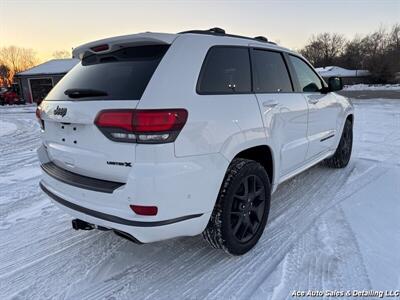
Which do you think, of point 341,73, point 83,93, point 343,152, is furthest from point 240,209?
point 341,73

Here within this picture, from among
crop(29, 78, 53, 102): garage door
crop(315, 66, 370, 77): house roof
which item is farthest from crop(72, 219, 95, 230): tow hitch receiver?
crop(315, 66, 370, 77): house roof

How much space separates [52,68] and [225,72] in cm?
3532

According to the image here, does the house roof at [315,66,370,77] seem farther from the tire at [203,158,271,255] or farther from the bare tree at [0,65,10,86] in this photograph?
the bare tree at [0,65,10,86]

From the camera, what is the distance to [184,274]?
257 cm

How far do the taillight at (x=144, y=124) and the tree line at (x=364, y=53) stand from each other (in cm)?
5400

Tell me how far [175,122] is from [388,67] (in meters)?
54.2

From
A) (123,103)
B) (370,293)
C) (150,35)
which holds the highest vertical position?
(150,35)

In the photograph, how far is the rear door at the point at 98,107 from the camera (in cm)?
213

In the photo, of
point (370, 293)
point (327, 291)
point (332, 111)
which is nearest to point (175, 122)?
point (327, 291)

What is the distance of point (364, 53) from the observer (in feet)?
193

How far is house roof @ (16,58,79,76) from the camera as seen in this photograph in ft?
104

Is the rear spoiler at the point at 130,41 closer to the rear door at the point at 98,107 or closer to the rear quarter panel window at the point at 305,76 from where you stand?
the rear door at the point at 98,107

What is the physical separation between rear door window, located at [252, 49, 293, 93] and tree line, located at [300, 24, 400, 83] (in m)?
52.1

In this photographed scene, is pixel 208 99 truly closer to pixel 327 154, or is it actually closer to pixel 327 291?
pixel 327 291
